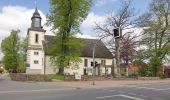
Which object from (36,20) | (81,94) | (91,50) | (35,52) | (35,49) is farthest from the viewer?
(91,50)

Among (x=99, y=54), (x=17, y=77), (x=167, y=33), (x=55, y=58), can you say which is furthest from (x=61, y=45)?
(x=99, y=54)

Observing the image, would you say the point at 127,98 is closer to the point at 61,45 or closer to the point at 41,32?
the point at 61,45

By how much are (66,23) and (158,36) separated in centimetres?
1892

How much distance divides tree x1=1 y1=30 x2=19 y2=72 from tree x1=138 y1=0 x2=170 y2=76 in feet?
132

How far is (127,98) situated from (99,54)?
57821mm

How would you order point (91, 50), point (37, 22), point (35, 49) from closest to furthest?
point (35, 49) → point (37, 22) → point (91, 50)

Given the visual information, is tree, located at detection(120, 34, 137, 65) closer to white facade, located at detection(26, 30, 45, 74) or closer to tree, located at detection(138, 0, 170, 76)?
tree, located at detection(138, 0, 170, 76)

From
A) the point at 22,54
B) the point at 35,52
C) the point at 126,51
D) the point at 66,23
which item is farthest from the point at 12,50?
the point at 66,23

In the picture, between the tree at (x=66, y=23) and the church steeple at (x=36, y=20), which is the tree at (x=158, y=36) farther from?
the church steeple at (x=36, y=20)

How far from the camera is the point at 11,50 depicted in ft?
289

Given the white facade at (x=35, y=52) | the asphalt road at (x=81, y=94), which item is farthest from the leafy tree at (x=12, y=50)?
the asphalt road at (x=81, y=94)

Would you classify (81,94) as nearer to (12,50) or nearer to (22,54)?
(12,50)

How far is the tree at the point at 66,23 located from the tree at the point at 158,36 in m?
13.5

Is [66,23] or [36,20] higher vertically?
[36,20]
